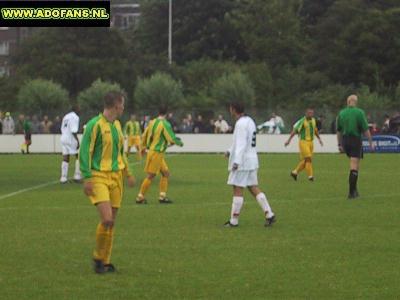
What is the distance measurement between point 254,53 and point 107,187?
88.2m

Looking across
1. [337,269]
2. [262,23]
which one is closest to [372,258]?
[337,269]

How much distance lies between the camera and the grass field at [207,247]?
40.3ft

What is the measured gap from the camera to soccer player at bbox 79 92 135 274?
13.3 metres

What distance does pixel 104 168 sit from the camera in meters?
13.5

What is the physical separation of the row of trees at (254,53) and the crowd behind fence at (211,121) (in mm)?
20448

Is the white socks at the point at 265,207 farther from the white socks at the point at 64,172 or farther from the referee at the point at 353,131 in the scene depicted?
the white socks at the point at 64,172

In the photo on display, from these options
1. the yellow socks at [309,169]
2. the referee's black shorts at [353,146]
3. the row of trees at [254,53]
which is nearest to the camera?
the referee's black shorts at [353,146]

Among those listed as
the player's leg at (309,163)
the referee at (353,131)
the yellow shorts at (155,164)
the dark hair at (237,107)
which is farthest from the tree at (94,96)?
the dark hair at (237,107)

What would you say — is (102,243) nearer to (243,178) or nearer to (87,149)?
(87,149)

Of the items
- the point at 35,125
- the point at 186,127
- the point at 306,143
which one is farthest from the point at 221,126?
the point at 306,143

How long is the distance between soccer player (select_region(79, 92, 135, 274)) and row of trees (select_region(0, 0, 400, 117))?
67.4 meters

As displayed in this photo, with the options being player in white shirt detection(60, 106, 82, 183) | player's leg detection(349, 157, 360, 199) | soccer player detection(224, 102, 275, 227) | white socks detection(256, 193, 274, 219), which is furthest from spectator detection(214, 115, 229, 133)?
soccer player detection(224, 102, 275, 227)

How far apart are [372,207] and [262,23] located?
259 ft

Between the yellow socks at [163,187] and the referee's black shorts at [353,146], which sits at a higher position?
the referee's black shorts at [353,146]
